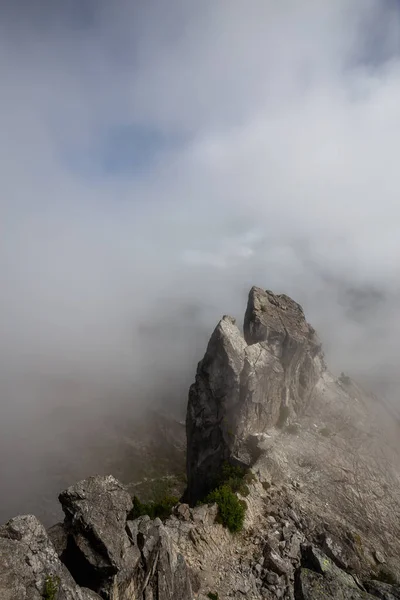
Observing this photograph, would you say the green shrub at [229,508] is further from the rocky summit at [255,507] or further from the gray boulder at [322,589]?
the gray boulder at [322,589]

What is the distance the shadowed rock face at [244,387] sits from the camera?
61.1m

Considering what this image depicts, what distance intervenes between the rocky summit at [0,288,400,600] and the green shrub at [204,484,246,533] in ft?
0.43

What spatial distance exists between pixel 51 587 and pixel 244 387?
4395 centimetres

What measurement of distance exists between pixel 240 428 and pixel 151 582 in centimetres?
3366

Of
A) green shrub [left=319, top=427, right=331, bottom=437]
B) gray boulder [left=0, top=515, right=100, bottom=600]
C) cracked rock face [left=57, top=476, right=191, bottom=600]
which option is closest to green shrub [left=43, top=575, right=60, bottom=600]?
gray boulder [left=0, top=515, right=100, bottom=600]

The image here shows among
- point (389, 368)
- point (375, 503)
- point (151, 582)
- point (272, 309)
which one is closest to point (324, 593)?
point (151, 582)

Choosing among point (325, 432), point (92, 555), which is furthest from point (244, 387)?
point (92, 555)

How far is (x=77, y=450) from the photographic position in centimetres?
16788

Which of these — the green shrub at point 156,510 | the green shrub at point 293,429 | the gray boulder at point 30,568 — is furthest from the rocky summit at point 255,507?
the green shrub at point 156,510

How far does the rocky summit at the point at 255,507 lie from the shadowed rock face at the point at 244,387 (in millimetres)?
235

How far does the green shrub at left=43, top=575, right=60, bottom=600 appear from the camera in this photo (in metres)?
21.3

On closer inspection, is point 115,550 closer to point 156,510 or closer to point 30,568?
point 30,568

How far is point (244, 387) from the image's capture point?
204 ft

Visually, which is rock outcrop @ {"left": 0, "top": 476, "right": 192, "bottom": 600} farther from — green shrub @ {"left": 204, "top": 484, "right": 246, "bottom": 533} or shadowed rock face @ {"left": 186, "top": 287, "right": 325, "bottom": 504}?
shadowed rock face @ {"left": 186, "top": 287, "right": 325, "bottom": 504}
